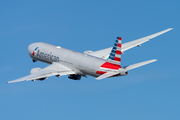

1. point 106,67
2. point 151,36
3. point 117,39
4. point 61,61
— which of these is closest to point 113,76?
point 106,67

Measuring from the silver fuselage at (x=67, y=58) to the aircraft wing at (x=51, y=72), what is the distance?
1017 mm

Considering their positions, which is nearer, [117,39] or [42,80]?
[117,39]

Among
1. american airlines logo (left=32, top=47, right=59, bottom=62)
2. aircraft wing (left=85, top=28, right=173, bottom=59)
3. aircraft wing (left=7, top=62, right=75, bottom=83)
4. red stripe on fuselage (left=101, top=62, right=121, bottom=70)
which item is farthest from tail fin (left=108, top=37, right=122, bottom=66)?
american airlines logo (left=32, top=47, right=59, bottom=62)

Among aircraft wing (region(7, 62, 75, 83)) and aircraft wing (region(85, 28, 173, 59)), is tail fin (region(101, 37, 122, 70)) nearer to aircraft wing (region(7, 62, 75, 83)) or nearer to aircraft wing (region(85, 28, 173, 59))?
aircraft wing (region(7, 62, 75, 83))

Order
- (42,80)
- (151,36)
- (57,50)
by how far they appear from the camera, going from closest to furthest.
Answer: (42,80)
(57,50)
(151,36)

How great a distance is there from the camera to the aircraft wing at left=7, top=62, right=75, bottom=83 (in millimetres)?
94625

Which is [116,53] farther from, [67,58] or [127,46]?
[127,46]

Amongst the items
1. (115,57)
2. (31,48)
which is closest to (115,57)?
(115,57)

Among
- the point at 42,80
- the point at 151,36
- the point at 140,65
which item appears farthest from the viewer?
the point at 151,36

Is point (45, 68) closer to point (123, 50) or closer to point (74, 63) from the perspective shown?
point (74, 63)

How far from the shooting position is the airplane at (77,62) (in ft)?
299

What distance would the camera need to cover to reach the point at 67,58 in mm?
100125

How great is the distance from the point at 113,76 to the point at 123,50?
17.5m

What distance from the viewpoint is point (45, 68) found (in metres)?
99.8
